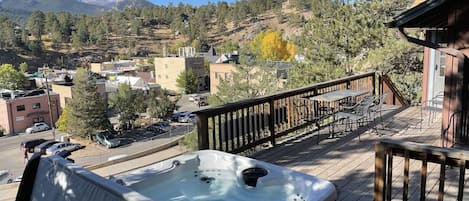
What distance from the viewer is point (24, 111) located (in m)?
35.6

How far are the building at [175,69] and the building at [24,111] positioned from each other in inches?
649

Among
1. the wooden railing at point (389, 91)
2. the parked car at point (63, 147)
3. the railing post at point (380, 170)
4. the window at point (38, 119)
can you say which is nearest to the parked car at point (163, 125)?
the parked car at point (63, 147)

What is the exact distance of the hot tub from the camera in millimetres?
3771

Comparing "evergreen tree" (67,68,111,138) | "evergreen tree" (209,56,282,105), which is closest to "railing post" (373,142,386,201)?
"evergreen tree" (209,56,282,105)

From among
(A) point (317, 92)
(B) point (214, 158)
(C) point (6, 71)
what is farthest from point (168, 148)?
(C) point (6, 71)

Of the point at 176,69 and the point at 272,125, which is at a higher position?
the point at 176,69

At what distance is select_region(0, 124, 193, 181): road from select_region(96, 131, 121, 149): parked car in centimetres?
40

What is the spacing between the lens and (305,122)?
20.6ft

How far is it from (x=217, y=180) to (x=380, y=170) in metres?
2.20

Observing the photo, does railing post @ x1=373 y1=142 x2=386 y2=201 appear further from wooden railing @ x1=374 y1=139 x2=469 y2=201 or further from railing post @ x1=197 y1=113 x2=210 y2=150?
railing post @ x1=197 y1=113 x2=210 y2=150

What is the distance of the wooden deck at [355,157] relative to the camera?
3.71 metres

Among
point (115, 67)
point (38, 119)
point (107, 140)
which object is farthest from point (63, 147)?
point (115, 67)

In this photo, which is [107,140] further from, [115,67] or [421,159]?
[115,67]

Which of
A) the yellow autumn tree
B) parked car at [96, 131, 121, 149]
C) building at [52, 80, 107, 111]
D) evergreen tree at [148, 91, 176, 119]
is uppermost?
the yellow autumn tree
